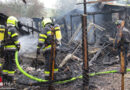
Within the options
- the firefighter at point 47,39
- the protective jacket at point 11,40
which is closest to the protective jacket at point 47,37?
the firefighter at point 47,39

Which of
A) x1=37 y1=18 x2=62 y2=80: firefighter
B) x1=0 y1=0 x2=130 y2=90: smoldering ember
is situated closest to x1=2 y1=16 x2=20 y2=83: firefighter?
x1=0 y1=0 x2=130 y2=90: smoldering ember

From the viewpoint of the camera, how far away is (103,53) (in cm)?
847

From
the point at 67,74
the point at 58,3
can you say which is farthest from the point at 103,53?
the point at 58,3

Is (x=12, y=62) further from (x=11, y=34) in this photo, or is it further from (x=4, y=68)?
(x=11, y=34)

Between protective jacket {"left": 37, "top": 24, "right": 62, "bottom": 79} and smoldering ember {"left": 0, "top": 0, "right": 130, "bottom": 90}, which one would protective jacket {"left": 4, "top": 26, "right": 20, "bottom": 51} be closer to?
smoldering ember {"left": 0, "top": 0, "right": 130, "bottom": 90}

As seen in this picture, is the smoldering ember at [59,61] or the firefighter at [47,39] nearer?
the smoldering ember at [59,61]

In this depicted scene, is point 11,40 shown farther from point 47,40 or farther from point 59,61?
point 59,61

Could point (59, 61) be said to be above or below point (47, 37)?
below

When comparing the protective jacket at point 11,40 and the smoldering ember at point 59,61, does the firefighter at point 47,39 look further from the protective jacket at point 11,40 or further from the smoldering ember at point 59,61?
the protective jacket at point 11,40

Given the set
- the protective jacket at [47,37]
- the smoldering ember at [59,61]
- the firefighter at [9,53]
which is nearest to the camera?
the smoldering ember at [59,61]

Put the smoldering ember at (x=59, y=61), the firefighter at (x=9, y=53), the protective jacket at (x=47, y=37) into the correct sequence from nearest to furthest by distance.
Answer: the smoldering ember at (x=59, y=61) < the protective jacket at (x=47, y=37) < the firefighter at (x=9, y=53)

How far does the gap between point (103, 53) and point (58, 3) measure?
22987 millimetres

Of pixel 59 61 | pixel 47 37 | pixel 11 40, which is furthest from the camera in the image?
pixel 59 61

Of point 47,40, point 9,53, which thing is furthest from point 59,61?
point 9,53
